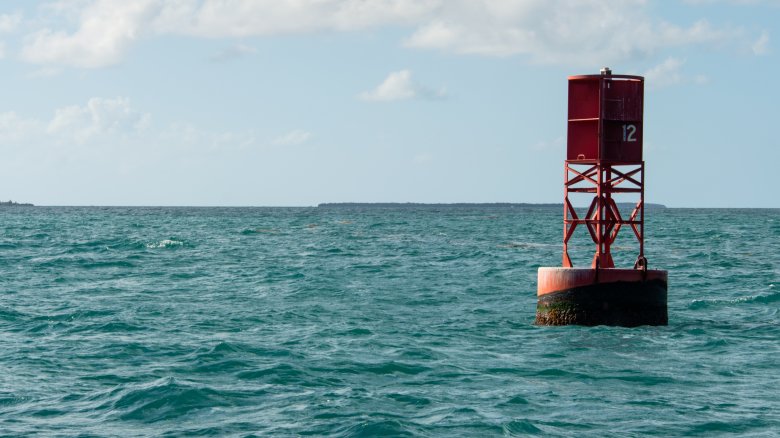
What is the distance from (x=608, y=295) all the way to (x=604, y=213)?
2.46 m

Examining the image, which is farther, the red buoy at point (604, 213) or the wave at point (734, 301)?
the wave at point (734, 301)

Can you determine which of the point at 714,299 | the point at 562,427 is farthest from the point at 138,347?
the point at 714,299

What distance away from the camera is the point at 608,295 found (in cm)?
2447

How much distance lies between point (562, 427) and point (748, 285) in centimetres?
2512

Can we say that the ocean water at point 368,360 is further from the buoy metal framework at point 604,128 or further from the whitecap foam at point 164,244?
the whitecap foam at point 164,244

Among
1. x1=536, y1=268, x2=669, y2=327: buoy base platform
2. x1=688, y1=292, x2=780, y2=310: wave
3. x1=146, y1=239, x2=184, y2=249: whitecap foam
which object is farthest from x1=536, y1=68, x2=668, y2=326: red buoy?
x1=146, y1=239, x2=184, y2=249: whitecap foam

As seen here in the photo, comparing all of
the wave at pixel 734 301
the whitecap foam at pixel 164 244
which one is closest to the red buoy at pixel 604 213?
the wave at pixel 734 301

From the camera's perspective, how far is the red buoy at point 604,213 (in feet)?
80.3

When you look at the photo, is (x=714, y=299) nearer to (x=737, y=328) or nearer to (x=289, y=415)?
(x=737, y=328)

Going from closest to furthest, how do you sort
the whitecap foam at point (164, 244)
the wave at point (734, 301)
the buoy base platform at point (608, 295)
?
the buoy base platform at point (608, 295)
the wave at point (734, 301)
the whitecap foam at point (164, 244)

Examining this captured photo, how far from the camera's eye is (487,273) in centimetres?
4375

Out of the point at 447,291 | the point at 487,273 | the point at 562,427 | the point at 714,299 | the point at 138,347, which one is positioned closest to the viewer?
the point at 562,427

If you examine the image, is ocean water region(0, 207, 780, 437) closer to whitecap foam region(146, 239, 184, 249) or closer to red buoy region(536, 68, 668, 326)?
red buoy region(536, 68, 668, 326)

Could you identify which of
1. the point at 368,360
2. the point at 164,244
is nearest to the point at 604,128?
the point at 368,360
